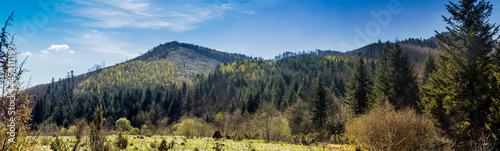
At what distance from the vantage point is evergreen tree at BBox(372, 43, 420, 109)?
2642cm

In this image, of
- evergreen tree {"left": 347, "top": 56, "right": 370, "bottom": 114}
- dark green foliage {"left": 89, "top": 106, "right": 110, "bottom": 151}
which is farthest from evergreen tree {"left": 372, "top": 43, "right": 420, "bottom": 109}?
dark green foliage {"left": 89, "top": 106, "right": 110, "bottom": 151}

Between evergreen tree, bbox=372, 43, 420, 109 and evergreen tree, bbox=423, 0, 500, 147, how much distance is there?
26.5 feet

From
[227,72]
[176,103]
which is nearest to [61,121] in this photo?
[176,103]

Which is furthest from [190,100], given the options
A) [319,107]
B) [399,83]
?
[399,83]

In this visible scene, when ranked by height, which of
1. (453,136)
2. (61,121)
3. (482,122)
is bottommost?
(61,121)

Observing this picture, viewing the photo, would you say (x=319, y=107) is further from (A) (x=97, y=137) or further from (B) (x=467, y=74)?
(A) (x=97, y=137)

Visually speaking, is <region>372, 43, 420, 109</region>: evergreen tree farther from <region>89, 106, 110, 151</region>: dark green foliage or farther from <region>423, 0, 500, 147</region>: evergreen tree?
<region>89, 106, 110, 151</region>: dark green foliage

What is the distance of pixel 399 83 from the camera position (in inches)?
1093

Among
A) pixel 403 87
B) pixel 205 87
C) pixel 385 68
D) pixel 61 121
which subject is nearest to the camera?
pixel 403 87

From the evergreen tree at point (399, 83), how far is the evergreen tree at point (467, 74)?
8.09 metres

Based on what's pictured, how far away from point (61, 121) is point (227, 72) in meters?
88.6

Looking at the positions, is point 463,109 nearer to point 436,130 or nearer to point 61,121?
point 436,130

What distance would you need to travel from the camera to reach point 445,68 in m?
18.9

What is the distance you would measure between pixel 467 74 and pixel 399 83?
11344mm
